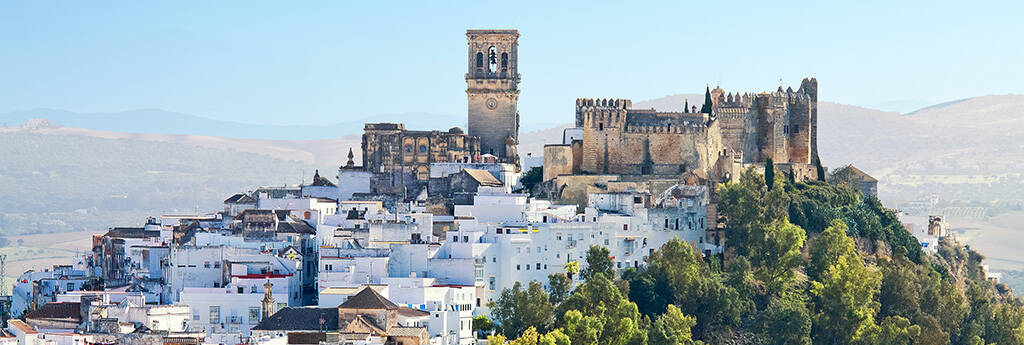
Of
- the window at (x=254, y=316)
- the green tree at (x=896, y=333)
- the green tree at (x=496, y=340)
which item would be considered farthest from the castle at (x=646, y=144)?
the green tree at (x=496, y=340)

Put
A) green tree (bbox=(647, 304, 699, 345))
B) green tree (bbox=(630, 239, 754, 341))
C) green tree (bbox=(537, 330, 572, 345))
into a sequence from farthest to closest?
green tree (bbox=(630, 239, 754, 341)) → green tree (bbox=(647, 304, 699, 345)) → green tree (bbox=(537, 330, 572, 345))

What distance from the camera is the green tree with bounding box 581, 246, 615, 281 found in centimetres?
8012

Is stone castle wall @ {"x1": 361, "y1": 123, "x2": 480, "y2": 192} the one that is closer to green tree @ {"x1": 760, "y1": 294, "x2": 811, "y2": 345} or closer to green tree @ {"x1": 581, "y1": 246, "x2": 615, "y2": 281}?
green tree @ {"x1": 581, "y1": 246, "x2": 615, "y2": 281}

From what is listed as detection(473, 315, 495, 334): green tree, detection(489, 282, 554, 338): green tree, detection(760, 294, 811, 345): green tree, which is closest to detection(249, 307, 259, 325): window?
detection(473, 315, 495, 334): green tree

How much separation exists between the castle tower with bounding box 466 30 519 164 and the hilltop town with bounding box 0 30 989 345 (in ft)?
0.25

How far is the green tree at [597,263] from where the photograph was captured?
263 feet

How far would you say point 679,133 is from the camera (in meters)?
94.3

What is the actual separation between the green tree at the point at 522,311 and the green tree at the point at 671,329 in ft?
14.1

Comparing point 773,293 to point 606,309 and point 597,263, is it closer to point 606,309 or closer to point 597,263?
point 597,263

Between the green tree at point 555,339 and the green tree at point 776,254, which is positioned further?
the green tree at point 776,254

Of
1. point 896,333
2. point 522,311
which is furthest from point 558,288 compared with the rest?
point 896,333

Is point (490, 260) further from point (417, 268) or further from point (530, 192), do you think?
point (530, 192)

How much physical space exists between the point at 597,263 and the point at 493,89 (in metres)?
25.4

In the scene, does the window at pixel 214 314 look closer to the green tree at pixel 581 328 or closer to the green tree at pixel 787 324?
the green tree at pixel 581 328
